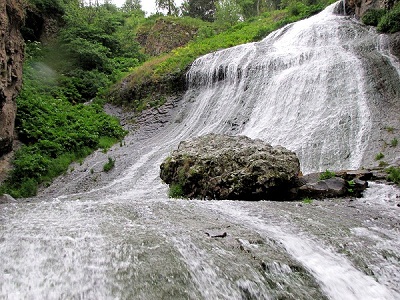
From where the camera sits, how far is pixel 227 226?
5.14 meters

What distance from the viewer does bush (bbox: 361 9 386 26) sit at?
60.5ft

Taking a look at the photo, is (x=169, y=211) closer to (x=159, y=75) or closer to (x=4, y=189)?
(x=4, y=189)

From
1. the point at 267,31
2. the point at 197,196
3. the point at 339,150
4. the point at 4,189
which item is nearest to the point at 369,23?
the point at 267,31

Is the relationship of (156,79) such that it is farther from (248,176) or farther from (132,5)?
(132,5)

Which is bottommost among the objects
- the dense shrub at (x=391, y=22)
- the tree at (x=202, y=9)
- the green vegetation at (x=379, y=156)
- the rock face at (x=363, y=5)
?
the green vegetation at (x=379, y=156)

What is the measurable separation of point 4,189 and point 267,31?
2103 centimetres

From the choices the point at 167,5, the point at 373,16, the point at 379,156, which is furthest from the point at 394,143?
the point at 167,5

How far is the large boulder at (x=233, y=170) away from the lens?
312 inches

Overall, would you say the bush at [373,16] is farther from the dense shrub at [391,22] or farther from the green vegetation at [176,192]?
the green vegetation at [176,192]

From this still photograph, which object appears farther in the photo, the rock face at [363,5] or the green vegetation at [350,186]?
the rock face at [363,5]

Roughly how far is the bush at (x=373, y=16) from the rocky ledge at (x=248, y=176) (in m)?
13.5

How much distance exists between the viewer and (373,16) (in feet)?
61.2

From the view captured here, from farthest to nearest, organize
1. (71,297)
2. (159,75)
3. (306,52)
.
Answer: (159,75) < (306,52) < (71,297)

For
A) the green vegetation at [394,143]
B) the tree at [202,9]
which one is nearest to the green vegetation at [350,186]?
the green vegetation at [394,143]
